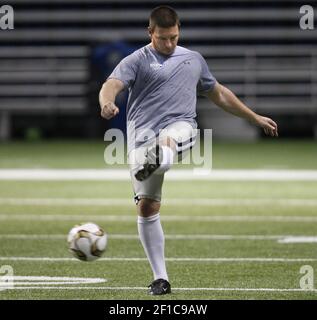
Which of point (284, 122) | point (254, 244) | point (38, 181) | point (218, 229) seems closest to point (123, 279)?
point (254, 244)

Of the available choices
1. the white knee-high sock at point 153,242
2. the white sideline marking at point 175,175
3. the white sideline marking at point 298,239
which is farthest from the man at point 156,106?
the white sideline marking at point 175,175

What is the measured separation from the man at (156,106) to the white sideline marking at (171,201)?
606cm

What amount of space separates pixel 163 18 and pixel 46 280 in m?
2.15

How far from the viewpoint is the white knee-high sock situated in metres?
8.59

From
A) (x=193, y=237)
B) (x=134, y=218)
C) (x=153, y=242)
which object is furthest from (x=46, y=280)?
(x=134, y=218)

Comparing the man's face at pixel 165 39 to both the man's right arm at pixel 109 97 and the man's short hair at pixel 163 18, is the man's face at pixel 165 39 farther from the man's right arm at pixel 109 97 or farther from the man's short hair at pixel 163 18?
the man's right arm at pixel 109 97

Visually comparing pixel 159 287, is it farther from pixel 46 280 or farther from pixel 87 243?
pixel 46 280

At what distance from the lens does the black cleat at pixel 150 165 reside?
8.12 metres

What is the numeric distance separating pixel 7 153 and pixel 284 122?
7889 millimetres

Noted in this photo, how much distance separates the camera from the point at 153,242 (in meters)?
8.64

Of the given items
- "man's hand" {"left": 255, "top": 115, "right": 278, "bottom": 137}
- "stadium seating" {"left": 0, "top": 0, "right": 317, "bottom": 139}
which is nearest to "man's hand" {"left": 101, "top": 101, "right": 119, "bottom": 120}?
"man's hand" {"left": 255, "top": 115, "right": 278, "bottom": 137}

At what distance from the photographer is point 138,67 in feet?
28.2

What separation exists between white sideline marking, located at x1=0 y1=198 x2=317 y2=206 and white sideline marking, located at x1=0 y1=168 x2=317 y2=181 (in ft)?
8.78
